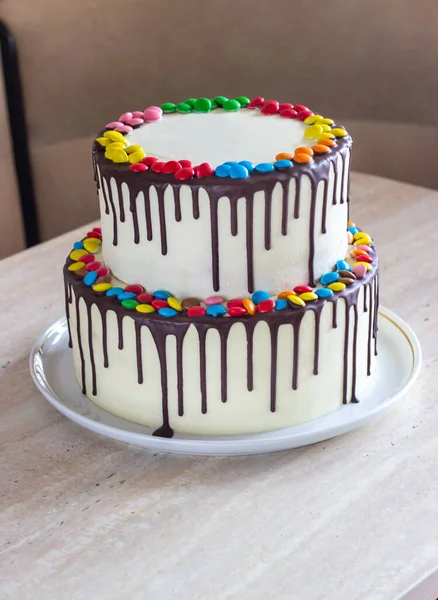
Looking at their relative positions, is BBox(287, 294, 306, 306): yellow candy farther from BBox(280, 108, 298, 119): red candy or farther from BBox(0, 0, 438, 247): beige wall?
BBox(0, 0, 438, 247): beige wall

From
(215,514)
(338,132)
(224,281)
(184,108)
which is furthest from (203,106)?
(215,514)

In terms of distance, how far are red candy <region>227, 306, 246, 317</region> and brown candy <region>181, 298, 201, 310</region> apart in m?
0.06

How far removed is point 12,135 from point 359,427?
1611 mm

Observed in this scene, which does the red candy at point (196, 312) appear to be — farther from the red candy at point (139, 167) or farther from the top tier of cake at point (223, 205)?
the red candy at point (139, 167)

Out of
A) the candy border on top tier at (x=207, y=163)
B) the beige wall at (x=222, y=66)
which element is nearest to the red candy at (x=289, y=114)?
the candy border on top tier at (x=207, y=163)

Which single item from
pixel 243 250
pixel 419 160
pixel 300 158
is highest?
pixel 300 158

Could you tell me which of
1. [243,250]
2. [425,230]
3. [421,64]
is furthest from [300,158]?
[421,64]

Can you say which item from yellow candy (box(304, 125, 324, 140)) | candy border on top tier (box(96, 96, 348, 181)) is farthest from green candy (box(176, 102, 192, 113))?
yellow candy (box(304, 125, 324, 140))

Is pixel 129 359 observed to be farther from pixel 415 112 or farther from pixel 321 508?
Result: pixel 415 112

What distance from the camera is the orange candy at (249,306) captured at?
1.11 m

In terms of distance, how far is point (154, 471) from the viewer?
1156 mm

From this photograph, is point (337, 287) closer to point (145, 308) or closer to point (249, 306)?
point (249, 306)

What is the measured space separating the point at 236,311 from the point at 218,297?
5cm

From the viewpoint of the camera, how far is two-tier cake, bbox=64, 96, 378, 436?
1.12 metres
